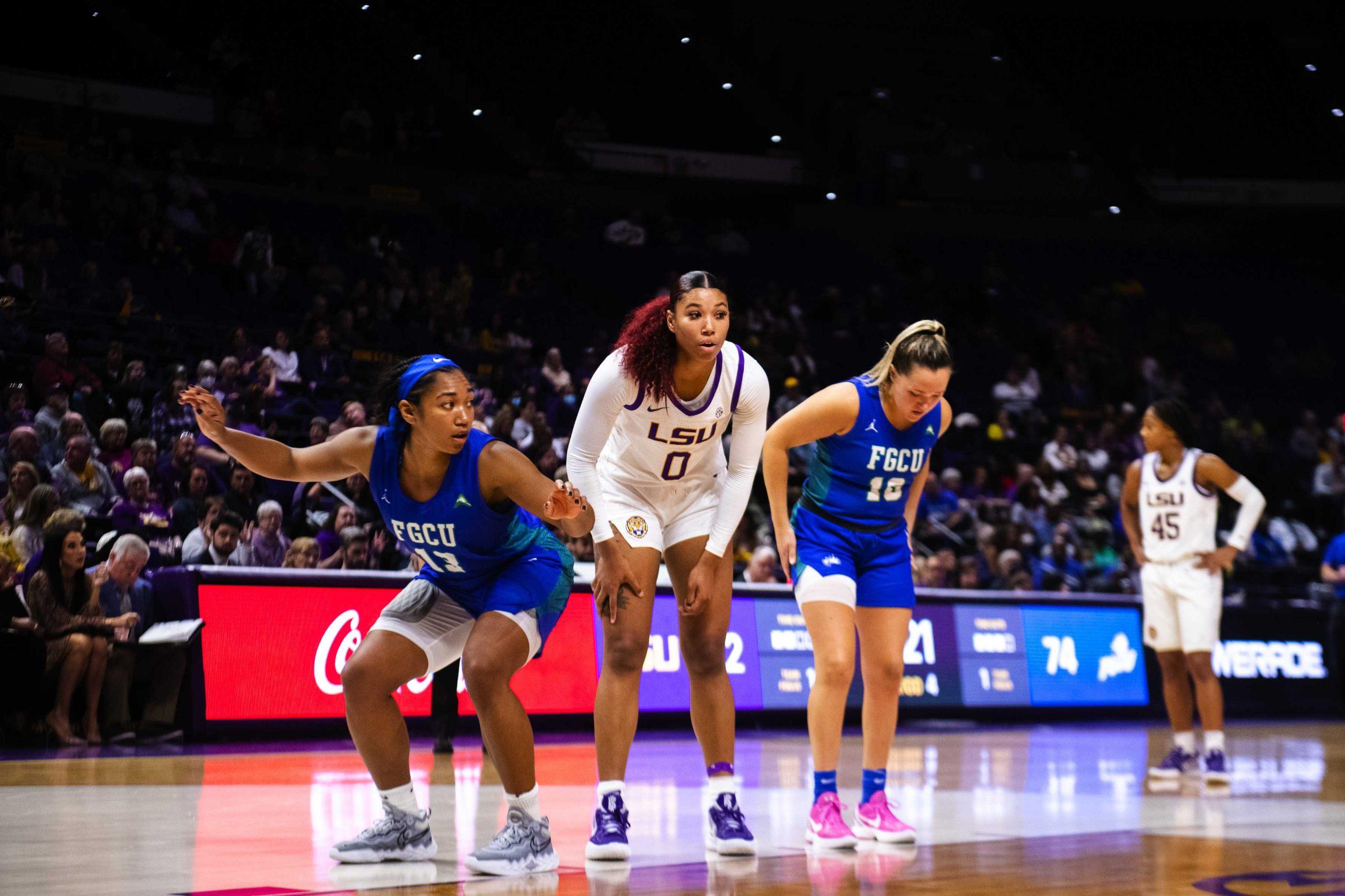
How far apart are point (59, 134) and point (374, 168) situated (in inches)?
178

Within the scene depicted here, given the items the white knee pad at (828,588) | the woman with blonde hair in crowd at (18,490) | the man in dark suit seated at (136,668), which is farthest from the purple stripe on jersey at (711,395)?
the woman with blonde hair in crowd at (18,490)

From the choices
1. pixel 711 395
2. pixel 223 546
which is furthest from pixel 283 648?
pixel 711 395

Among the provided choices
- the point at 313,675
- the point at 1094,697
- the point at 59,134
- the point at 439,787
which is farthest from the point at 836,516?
the point at 59,134

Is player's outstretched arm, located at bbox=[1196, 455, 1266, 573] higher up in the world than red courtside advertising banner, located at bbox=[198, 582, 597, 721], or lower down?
higher up

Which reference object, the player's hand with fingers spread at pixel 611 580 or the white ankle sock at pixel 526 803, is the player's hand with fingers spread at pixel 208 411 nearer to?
the player's hand with fingers spread at pixel 611 580

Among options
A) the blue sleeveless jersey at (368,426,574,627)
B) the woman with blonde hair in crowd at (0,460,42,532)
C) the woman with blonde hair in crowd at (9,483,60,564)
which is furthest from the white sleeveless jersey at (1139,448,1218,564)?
the woman with blonde hair in crowd at (0,460,42,532)

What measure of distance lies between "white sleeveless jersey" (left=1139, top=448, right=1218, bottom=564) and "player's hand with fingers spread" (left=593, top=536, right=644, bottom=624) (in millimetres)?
4771

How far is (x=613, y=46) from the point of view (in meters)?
24.7

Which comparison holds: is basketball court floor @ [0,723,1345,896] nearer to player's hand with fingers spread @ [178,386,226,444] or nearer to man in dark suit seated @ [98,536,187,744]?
man in dark suit seated @ [98,536,187,744]

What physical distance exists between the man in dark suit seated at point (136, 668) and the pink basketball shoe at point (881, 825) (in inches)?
201

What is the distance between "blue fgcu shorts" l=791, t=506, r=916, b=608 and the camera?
541 cm

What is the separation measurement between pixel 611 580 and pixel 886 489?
137 cm

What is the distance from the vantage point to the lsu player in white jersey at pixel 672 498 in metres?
4.82

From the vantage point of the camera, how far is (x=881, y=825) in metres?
5.30
